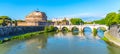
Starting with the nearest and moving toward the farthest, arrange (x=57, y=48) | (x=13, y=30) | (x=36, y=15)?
(x=57, y=48), (x=13, y=30), (x=36, y=15)

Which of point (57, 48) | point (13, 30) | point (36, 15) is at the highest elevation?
point (36, 15)

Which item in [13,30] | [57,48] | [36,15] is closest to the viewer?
[57,48]

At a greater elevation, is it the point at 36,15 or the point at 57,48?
the point at 36,15

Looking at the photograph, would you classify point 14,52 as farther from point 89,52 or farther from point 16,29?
point 16,29

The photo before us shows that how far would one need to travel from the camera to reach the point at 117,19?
45.8 meters

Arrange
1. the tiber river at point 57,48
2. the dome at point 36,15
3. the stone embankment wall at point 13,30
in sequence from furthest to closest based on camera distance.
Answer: the dome at point 36,15 < the stone embankment wall at point 13,30 < the tiber river at point 57,48

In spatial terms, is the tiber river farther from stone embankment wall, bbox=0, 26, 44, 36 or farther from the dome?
the dome

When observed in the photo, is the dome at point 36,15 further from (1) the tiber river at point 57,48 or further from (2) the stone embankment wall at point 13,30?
(1) the tiber river at point 57,48

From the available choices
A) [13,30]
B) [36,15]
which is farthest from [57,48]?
[36,15]

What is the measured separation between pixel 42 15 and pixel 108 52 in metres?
84.4

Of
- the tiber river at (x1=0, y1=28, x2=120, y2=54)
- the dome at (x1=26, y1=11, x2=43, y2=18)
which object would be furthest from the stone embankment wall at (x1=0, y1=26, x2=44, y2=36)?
the dome at (x1=26, y1=11, x2=43, y2=18)

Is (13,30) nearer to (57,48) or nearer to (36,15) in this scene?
(57,48)

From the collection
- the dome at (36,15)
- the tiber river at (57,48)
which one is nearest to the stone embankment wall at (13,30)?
the tiber river at (57,48)

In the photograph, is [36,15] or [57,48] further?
[36,15]
